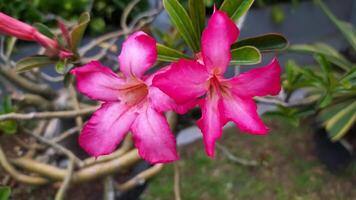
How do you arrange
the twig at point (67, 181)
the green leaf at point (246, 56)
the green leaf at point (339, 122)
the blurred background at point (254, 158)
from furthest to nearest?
the blurred background at point (254, 158) < the green leaf at point (339, 122) < the twig at point (67, 181) < the green leaf at point (246, 56)

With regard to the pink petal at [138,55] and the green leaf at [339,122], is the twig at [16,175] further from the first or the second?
the green leaf at [339,122]

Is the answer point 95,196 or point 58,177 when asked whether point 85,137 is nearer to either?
point 58,177

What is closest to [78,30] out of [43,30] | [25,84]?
[43,30]

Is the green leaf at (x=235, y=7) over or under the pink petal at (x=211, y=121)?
over

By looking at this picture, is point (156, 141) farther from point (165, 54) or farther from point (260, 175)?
point (260, 175)

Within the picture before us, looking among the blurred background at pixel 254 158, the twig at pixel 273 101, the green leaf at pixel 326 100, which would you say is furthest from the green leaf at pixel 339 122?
the green leaf at pixel 326 100
